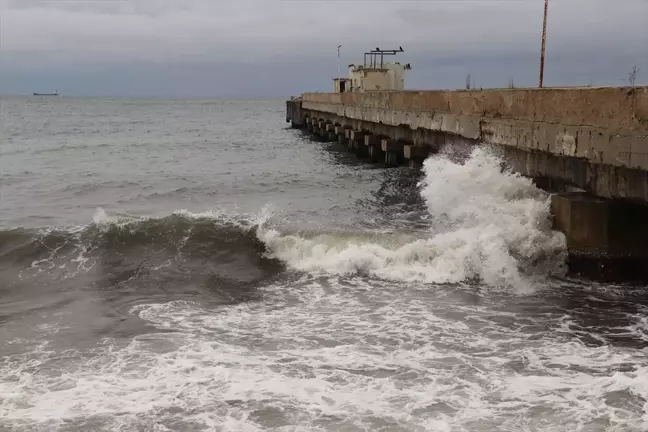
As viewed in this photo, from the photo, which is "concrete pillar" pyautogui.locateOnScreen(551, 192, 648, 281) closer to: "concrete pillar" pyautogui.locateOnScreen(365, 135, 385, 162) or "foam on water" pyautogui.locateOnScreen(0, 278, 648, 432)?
"foam on water" pyautogui.locateOnScreen(0, 278, 648, 432)

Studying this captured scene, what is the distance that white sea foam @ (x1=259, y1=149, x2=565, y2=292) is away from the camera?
27.8ft

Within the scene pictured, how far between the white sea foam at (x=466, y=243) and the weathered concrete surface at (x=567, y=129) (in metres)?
0.51

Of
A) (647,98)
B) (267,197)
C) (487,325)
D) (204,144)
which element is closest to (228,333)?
(487,325)

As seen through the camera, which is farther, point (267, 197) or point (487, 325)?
point (267, 197)

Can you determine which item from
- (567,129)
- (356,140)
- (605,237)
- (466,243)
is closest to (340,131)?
(356,140)

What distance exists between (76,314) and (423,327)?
3.95 metres

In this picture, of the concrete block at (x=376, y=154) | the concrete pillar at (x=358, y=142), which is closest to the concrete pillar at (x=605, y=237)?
the concrete block at (x=376, y=154)

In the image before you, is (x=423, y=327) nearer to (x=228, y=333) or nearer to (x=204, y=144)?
(x=228, y=333)

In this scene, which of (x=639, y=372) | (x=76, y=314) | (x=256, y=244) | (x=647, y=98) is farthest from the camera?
(x=256, y=244)

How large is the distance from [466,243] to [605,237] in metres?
1.94

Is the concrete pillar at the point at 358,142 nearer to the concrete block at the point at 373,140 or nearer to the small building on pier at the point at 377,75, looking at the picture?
the concrete block at the point at 373,140

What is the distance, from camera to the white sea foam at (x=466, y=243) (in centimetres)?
847

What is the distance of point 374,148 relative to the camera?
2319 cm

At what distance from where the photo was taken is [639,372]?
17.4ft
